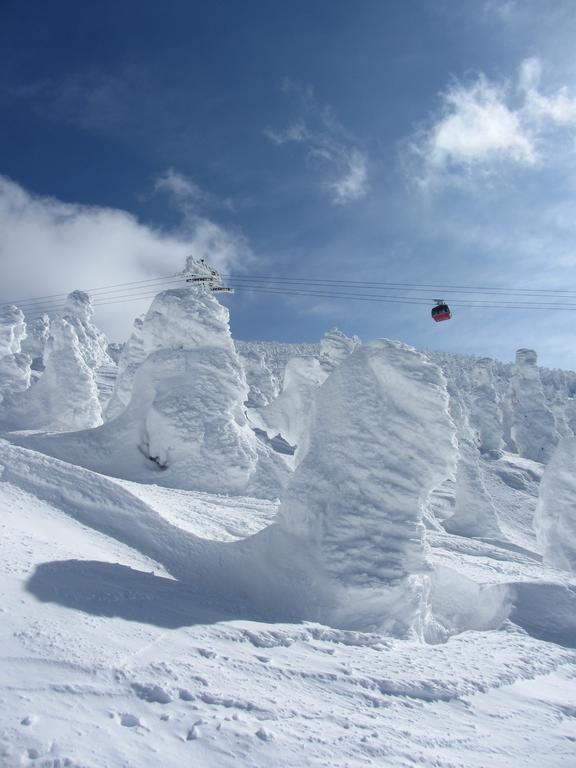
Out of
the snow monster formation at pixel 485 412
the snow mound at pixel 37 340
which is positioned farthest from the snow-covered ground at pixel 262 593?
the snow mound at pixel 37 340

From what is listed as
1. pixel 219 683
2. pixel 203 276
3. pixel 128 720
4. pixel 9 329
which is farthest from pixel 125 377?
pixel 128 720

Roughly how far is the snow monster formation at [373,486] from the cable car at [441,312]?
22.9 ft

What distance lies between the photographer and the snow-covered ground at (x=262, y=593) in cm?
539

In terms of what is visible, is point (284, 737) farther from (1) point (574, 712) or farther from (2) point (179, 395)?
(2) point (179, 395)

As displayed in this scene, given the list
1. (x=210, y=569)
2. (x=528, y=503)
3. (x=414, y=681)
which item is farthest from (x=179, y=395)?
(x=528, y=503)

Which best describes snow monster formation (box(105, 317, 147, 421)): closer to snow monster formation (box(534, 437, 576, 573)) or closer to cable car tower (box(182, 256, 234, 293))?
cable car tower (box(182, 256, 234, 293))

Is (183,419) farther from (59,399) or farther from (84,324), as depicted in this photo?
(84,324)

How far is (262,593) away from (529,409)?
5580cm

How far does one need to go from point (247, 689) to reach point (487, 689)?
3.97m

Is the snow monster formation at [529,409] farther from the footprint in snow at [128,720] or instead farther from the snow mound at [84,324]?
the footprint in snow at [128,720]

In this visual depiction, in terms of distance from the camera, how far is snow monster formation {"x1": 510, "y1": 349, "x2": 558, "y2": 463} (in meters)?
58.7

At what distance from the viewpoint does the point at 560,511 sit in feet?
76.8

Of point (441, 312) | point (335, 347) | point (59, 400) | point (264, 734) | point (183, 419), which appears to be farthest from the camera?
point (335, 347)

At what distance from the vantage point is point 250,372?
6300 cm
